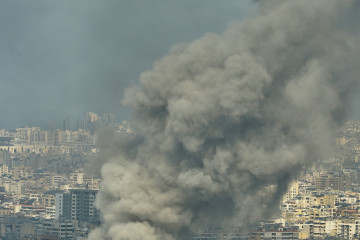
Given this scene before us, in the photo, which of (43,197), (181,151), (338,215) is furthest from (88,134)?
(181,151)

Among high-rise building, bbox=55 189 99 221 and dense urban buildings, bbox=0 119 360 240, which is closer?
dense urban buildings, bbox=0 119 360 240

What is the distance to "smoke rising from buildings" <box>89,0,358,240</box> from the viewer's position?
2159cm

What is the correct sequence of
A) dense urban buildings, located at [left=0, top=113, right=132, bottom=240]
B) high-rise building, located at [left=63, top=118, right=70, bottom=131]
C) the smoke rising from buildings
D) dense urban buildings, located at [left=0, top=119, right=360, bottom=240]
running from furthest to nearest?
high-rise building, located at [left=63, top=118, right=70, bottom=131], dense urban buildings, located at [left=0, top=113, right=132, bottom=240], dense urban buildings, located at [left=0, top=119, right=360, bottom=240], the smoke rising from buildings

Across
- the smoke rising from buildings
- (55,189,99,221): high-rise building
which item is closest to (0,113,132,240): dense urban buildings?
(55,189,99,221): high-rise building

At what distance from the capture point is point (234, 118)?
21.7 metres

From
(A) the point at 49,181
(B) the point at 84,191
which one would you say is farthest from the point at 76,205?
(A) the point at 49,181

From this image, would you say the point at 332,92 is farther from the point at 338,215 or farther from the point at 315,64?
the point at 338,215

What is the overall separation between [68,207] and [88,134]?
2113 cm

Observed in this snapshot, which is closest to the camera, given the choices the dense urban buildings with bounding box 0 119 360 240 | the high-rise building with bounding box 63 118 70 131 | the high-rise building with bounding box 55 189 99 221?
the dense urban buildings with bounding box 0 119 360 240

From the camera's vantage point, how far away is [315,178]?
6975 centimetres

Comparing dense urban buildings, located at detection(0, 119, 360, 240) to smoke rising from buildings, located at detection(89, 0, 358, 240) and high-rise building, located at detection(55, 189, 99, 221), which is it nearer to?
high-rise building, located at detection(55, 189, 99, 221)

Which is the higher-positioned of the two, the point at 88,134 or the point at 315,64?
the point at 88,134

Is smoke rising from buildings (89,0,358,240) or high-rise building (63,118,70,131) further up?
high-rise building (63,118,70,131)

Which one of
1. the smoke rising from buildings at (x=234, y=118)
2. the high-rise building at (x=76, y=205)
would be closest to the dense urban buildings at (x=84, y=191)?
the high-rise building at (x=76, y=205)
